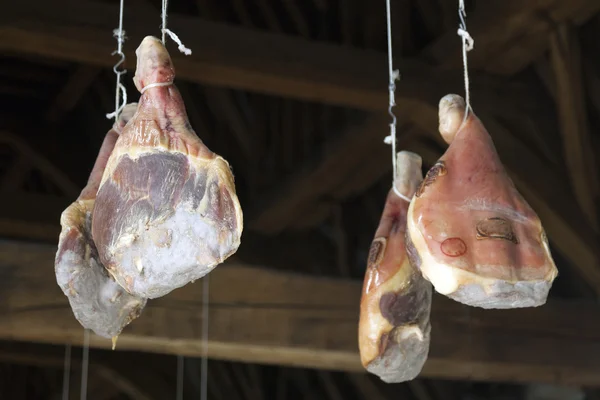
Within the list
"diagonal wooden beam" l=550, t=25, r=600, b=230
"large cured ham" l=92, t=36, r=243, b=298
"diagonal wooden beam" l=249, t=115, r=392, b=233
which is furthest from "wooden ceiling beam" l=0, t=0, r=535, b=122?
"large cured ham" l=92, t=36, r=243, b=298

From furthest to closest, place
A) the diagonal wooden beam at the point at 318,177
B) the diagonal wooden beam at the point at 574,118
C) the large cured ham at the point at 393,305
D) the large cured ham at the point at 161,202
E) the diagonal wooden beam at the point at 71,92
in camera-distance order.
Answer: the diagonal wooden beam at the point at 71,92 < the diagonal wooden beam at the point at 318,177 < the diagonal wooden beam at the point at 574,118 < the large cured ham at the point at 393,305 < the large cured ham at the point at 161,202

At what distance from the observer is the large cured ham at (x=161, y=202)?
1.48m

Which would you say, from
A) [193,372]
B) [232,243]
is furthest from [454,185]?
[193,372]

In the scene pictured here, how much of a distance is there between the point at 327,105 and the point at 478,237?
292 cm

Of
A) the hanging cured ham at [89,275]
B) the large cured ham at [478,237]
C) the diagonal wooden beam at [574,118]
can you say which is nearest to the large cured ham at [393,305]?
the large cured ham at [478,237]

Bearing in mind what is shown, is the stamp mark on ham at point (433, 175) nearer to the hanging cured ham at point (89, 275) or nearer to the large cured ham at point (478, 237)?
the large cured ham at point (478, 237)

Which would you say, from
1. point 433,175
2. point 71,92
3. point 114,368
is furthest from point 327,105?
point 114,368

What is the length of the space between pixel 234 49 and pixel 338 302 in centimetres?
95

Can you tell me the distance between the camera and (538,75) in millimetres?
3861

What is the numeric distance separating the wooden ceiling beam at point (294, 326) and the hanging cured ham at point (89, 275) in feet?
4.62

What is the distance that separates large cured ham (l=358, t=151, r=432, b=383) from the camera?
189cm

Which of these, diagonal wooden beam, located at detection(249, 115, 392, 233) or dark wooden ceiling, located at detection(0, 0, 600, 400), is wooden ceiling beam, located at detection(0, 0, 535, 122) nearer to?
dark wooden ceiling, located at detection(0, 0, 600, 400)

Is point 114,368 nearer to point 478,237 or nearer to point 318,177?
point 318,177

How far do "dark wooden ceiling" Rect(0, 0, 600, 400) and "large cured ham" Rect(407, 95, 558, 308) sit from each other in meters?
1.68
